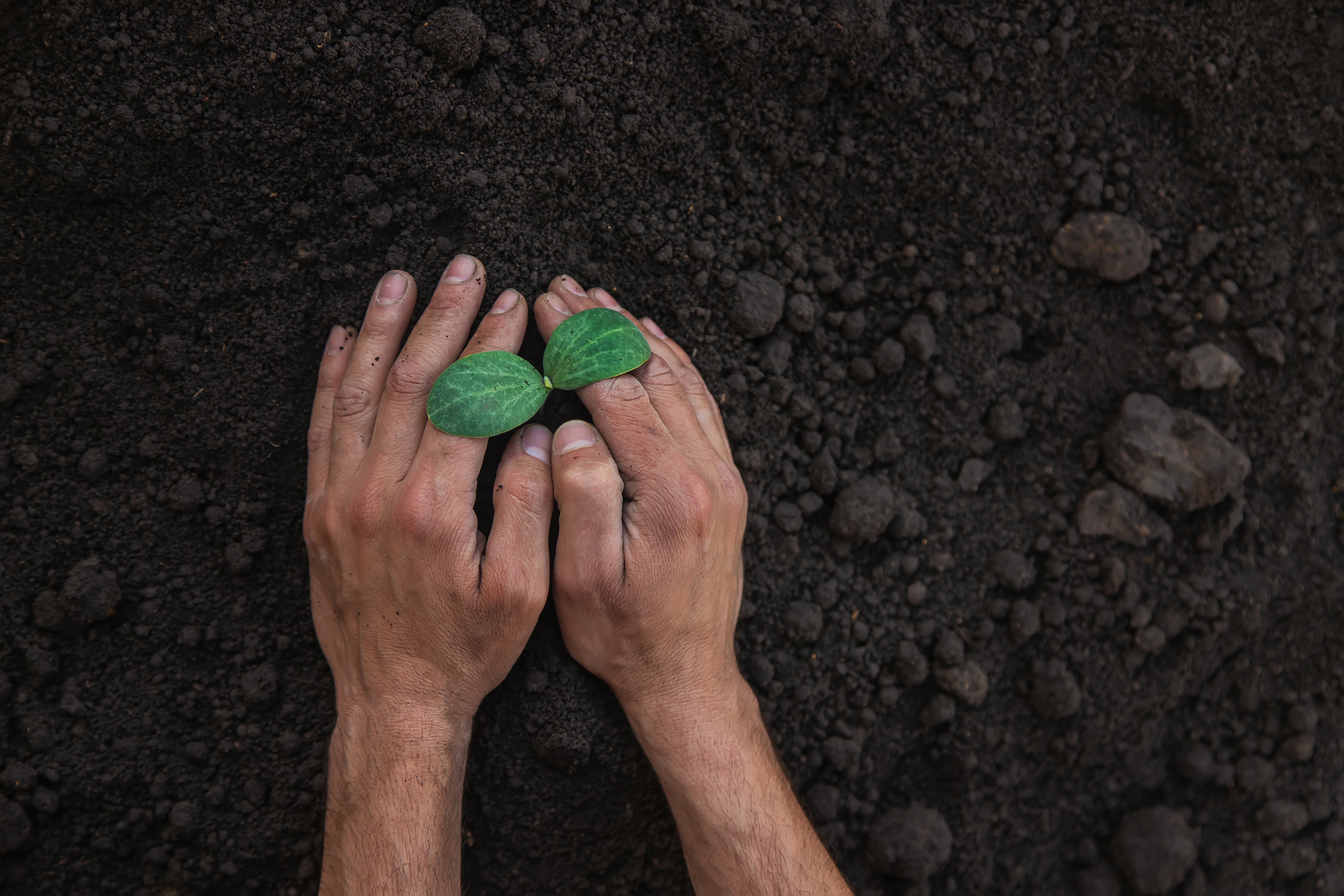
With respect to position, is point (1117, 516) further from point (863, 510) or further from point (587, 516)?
point (587, 516)

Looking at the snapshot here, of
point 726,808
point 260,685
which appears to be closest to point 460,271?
point 260,685

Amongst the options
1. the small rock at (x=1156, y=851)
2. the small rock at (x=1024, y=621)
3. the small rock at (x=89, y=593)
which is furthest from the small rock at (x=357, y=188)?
the small rock at (x=1156, y=851)

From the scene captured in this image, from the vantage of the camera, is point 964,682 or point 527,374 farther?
point 964,682

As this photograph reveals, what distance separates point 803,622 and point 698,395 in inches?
23.0

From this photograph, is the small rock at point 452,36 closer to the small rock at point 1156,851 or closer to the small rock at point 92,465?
the small rock at point 92,465

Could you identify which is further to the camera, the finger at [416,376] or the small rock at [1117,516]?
the small rock at [1117,516]

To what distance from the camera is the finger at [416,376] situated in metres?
1.60

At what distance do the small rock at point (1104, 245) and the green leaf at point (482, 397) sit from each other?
54.6 inches

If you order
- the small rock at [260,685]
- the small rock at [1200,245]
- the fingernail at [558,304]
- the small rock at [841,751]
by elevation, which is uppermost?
the small rock at [1200,245]

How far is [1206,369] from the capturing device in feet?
6.76

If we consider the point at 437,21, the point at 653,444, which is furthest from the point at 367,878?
the point at 437,21

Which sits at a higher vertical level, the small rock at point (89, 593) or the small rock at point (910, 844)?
the small rock at point (910, 844)

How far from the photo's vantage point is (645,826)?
1.84 meters

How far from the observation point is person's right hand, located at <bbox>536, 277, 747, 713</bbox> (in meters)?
1.58
